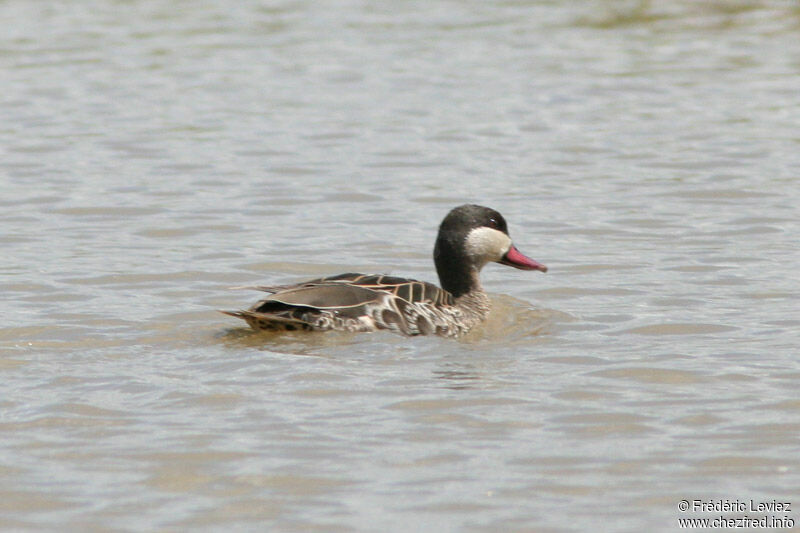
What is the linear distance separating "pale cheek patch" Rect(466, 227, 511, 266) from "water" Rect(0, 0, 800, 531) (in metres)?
0.46

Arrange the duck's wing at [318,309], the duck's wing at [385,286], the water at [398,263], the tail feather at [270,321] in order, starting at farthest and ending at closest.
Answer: the duck's wing at [385,286] → the duck's wing at [318,309] → the tail feather at [270,321] → the water at [398,263]

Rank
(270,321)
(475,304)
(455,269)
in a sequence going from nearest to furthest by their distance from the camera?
(270,321) → (475,304) → (455,269)

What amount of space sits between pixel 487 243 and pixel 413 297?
0.94 meters

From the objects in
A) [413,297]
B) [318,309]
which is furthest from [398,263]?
[318,309]

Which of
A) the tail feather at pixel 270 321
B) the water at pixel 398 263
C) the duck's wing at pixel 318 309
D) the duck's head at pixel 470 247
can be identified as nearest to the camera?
the water at pixel 398 263

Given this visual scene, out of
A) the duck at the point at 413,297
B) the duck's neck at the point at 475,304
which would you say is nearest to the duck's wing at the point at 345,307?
the duck at the point at 413,297

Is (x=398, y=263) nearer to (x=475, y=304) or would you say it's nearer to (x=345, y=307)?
(x=475, y=304)

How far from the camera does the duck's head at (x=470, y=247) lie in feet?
34.4

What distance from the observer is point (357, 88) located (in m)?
20.2

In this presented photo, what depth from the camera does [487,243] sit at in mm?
Answer: 10516

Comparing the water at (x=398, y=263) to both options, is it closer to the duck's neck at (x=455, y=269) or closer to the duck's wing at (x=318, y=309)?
the duck's wing at (x=318, y=309)

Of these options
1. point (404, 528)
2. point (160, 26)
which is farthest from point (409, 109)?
point (404, 528)

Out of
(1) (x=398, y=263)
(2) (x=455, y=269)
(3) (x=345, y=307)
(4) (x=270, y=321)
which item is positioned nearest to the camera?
(4) (x=270, y=321)

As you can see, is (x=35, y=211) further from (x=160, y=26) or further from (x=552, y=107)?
(x=160, y=26)
